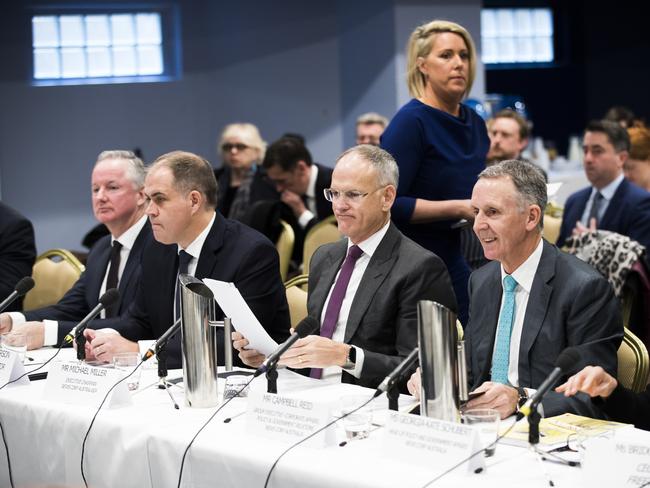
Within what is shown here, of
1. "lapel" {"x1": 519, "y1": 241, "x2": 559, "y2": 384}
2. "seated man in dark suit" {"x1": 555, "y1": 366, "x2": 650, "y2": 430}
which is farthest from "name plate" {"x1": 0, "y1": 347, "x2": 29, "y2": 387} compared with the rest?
"seated man in dark suit" {"x1": 555, "y1": 366, "x2": 650, "y2": 430}

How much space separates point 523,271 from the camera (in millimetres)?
3010

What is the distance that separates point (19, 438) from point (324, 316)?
1.00 m

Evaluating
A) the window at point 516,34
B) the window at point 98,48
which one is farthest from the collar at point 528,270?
the window at point 516,34

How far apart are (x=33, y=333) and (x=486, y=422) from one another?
2.07 meters

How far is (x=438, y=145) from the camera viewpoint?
399 cm

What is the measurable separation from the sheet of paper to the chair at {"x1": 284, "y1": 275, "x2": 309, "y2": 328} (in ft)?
3.21

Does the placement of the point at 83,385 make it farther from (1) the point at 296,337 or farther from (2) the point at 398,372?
(2) the point at 398,372

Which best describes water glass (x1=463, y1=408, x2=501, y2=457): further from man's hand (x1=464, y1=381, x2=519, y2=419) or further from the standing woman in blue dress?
the standing woman in blue dress

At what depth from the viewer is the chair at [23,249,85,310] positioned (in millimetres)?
5086

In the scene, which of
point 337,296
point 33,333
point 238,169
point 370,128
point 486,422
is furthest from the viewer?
point 370,128

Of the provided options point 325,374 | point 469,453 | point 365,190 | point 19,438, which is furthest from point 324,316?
point 469,453

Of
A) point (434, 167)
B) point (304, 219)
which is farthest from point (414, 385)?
point (304, 219)

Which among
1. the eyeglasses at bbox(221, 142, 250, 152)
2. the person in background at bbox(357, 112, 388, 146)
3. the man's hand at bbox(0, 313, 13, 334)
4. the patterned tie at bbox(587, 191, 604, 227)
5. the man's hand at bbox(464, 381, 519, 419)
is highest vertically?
the person in background at bbox(357, 112, 388, 146)

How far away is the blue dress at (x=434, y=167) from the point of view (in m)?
3.97
